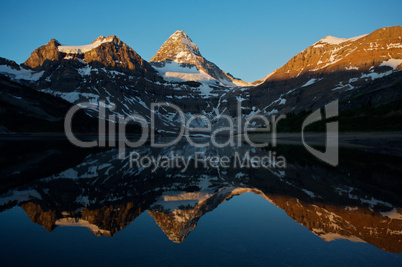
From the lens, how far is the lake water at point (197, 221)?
7156 millimetres

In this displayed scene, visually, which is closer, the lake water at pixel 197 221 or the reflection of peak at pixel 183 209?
the lake water at pixel 197 221

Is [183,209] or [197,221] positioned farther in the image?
[183,209]

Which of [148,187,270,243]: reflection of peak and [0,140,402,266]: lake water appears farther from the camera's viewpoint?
[148,187,270,243]: reflection of peak

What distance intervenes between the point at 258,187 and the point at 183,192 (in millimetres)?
4173

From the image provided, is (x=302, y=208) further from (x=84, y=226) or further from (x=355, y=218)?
(x=84, y=226)

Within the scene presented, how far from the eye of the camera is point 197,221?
411 inches

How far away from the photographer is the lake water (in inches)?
282

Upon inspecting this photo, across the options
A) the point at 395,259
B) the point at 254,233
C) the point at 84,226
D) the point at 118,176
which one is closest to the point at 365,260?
the point at 395,259

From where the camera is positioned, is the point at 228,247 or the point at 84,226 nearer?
the point at 228,247

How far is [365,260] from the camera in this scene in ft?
23.1

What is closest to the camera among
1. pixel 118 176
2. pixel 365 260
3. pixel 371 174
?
pixel 365 260

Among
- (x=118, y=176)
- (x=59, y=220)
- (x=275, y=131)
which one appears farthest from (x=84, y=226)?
(x=275, y=131)

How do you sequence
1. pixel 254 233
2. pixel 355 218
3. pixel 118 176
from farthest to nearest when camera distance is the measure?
1. pixel 118 176
2. pixel 355 218
3. pixel 254 233

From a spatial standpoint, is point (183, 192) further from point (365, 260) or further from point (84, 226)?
point (365, 260)
